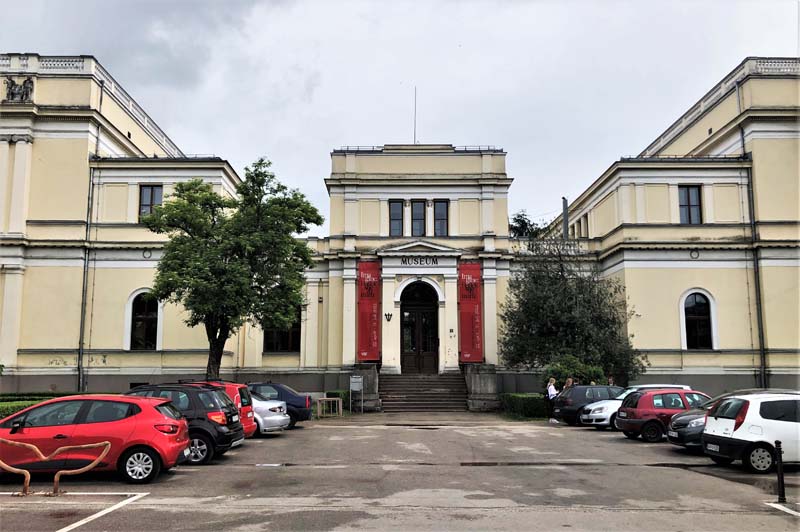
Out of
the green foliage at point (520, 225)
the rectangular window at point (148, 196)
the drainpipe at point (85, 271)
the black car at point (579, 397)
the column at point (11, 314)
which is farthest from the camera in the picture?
the green foliage at point (520, 225)

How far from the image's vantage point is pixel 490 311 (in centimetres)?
3334

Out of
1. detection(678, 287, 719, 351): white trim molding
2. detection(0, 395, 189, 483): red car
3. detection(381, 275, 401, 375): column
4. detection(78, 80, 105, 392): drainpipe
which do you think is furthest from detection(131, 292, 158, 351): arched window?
detection(678, 287, 719, 351): white trim molding

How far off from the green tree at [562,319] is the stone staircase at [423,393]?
9.22 ft

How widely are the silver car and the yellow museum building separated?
12080 mm

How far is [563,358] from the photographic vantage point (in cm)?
2705

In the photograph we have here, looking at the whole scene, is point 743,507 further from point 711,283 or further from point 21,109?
point 21,109

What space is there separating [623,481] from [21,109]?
31.0 meters

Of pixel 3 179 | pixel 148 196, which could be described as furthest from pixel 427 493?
pixel 3 179

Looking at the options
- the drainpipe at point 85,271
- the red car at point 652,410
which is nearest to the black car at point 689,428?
the red car at point 652,410

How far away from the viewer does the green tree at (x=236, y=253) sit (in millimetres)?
22969

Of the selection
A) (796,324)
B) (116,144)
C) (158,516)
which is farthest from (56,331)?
(796,324)

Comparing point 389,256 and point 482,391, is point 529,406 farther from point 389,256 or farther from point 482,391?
point 389,256

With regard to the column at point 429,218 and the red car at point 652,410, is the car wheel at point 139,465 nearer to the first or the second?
the red car at point 652,410

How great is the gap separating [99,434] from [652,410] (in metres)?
14.2
